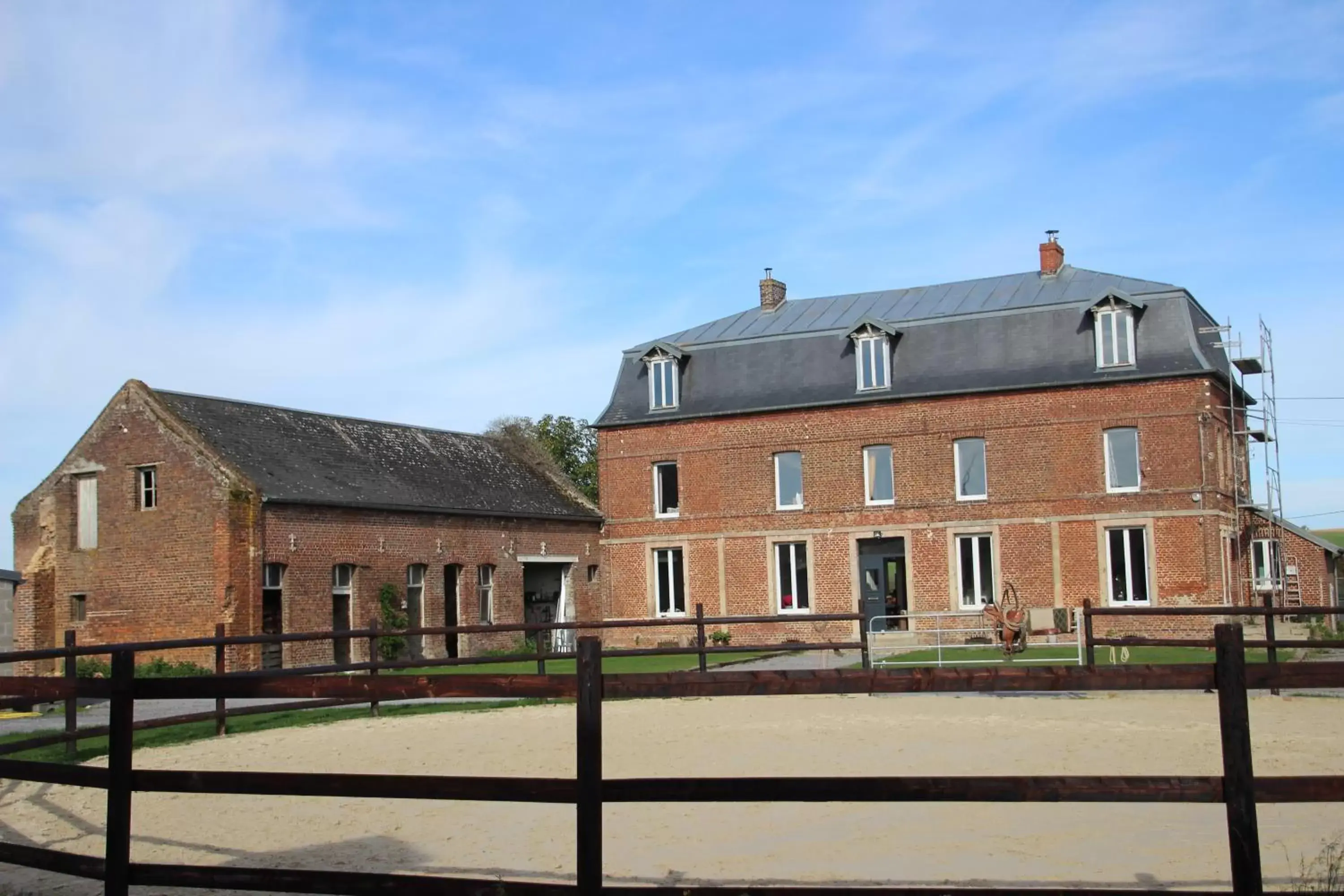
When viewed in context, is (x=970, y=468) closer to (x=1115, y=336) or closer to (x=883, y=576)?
(x=883, y=576)

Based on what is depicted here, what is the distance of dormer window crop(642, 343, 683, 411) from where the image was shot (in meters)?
33.9

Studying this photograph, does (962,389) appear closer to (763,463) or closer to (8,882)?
(763,463)

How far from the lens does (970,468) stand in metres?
30.1

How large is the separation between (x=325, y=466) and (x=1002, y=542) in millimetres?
15383

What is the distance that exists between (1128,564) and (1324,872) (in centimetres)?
2384

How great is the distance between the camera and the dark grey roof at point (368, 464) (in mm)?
27344

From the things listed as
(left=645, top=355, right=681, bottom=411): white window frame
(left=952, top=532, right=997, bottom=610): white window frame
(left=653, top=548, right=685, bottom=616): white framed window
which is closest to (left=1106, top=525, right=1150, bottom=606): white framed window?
(left=952, top=532, right=997, bottom=610): white window frame

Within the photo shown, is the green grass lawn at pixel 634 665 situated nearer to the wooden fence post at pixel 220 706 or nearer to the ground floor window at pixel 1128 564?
the wooden fence post at pixel 220 706

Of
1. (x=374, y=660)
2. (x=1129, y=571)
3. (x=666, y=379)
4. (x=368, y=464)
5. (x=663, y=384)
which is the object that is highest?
(x=666, y=379)

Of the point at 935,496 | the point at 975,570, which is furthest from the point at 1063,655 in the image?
the point at 935,496

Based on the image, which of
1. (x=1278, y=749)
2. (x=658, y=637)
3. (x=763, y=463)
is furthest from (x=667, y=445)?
(x=1278, y=749)

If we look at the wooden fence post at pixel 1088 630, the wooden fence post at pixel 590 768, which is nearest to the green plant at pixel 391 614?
the wooden fence post at pixel 1088 630

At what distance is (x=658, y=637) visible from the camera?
33.5 meters

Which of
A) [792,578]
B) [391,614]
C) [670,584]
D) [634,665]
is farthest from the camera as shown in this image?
[670,584]
